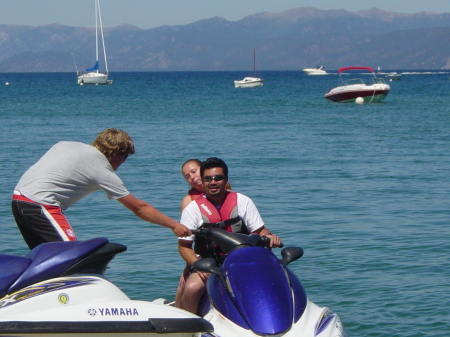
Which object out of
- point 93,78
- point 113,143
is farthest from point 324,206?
point 93,78

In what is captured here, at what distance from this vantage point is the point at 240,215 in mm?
4844

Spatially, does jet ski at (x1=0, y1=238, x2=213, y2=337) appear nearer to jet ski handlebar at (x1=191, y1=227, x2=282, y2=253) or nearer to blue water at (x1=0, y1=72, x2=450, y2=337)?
jet ski handlebar at (x1=191, y1=227, x2=282, y2=253)

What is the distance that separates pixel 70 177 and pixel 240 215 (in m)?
1.06

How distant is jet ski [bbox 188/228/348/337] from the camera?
387 cm

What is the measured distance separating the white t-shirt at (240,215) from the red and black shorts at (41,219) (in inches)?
29.9

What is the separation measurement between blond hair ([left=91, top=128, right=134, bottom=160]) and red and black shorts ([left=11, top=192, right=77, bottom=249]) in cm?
47

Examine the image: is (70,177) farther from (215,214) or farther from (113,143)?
(215,214)

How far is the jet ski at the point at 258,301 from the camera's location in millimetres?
3867

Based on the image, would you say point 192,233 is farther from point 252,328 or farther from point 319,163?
point 319,163

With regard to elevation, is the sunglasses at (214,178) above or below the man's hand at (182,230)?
above

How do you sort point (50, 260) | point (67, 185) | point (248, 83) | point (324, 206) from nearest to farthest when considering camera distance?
point (50, 260), point (67, 185), point (324, 206), point (248, 83)

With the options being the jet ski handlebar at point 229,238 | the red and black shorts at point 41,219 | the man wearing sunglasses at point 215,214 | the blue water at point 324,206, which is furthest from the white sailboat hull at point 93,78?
the jet ski handlebar at point 229,238

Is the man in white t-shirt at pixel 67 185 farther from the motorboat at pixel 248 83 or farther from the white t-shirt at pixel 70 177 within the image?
the motorboat at pixel 248 83

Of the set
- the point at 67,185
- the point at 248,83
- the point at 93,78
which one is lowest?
the point at 248,83
